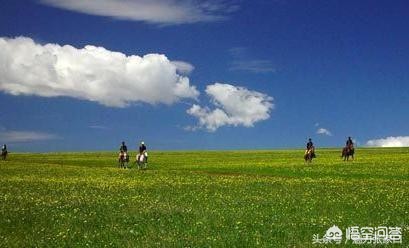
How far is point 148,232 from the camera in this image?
62.3 feet

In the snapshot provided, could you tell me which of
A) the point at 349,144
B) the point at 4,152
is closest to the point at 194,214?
the point at 349,144

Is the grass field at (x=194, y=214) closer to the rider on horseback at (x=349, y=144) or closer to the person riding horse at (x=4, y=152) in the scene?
the rider on horseback at (x=349, y=144)

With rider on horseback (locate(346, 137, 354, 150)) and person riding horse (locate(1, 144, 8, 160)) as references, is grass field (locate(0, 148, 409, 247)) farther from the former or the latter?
person riding horse (locate(1, 144, 8, 160))

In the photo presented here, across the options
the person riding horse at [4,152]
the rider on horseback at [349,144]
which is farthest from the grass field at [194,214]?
the person riding horse at [4,152]

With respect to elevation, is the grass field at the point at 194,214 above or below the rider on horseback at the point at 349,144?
below

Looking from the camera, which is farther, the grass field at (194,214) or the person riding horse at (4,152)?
the person riding horse at (4,152)

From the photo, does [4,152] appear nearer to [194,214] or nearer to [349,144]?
[349,144]

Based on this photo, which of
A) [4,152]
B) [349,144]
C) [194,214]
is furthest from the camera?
[4,152]

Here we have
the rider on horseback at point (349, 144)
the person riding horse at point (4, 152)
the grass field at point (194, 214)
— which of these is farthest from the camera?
the person riding horse at point (4, 152)

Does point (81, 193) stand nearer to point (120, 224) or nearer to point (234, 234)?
point (120, 224)

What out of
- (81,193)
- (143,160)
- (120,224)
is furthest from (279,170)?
(120,224)

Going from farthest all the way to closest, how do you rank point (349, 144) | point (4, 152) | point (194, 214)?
point (4, 152) → point (349, 144) → point (194, 214)

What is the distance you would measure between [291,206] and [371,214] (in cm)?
381

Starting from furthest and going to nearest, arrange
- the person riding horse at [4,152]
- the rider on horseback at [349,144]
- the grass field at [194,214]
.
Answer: the person riding horse at [4,152] → the rider on horseback at [349,144] → the grass field at [194,214]
